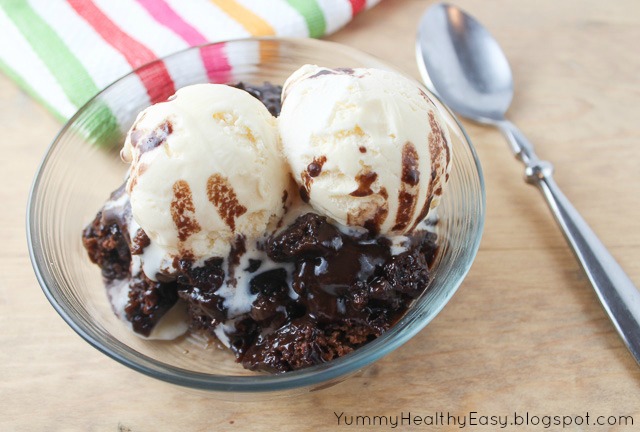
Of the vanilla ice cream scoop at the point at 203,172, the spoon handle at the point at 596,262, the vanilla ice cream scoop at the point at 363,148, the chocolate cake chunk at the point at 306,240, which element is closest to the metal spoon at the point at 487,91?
the spoon handle at the point at 596,262

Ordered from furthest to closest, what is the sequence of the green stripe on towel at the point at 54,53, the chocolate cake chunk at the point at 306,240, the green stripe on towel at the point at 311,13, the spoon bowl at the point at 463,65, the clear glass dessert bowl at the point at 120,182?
the green stripe on towel at the point at 311,13
the spoon bowl at the point at 463,65
the green stripe on towel at the point at 54,53
the chocolate cake chunk at the point at 306,240
the clear glass dessert bowl at the point at 120,182

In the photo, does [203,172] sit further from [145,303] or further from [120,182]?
[120,182]

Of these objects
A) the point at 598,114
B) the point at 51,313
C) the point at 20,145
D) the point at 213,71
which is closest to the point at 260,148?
the point at 213,71

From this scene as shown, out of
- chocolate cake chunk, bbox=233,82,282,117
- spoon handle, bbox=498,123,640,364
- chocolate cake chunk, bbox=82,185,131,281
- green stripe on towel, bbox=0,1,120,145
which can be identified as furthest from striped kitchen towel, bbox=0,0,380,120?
spoon handle, bbox=498,123,640,364

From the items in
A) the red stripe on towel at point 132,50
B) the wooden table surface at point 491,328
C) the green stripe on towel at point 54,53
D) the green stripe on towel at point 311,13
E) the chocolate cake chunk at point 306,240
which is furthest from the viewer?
the green stripe on towel at point 311,13

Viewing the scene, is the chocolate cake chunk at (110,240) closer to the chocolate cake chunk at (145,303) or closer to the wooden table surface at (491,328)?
the chocolate cake chunk at (145,303)
